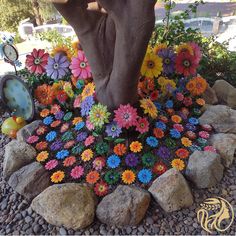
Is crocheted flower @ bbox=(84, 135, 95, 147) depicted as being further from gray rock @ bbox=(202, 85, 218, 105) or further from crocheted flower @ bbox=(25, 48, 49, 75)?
gray rock @ bbox=(202, 85, 218, 105)

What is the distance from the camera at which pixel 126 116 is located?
2.02m

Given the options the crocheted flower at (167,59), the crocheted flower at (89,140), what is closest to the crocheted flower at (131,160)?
the crocheted flower at (89,140)

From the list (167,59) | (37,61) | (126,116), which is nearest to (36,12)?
(37,61)

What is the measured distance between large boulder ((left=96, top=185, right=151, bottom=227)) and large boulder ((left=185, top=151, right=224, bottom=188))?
1.16 ft

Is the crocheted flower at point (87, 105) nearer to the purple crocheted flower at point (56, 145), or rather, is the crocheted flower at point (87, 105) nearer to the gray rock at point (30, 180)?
the purple crocheted flower at point (56, 145)

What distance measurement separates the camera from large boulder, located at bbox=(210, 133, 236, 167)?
206 centimetres

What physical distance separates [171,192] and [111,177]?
0.41 meters

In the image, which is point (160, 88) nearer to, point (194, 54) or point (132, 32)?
point (194, 54)

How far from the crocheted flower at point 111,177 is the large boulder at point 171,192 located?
237 millimetres

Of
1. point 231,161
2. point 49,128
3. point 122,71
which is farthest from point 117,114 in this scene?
point 231,161

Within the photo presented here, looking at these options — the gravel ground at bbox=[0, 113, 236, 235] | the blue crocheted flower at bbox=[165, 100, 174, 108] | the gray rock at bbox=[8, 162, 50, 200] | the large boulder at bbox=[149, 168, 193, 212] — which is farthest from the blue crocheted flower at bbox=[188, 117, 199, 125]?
the gray rock at bbox=[8, 162, 50, 200]

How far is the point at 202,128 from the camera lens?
7.63ft

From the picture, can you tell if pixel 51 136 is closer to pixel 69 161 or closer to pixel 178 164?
pixel 69 161
